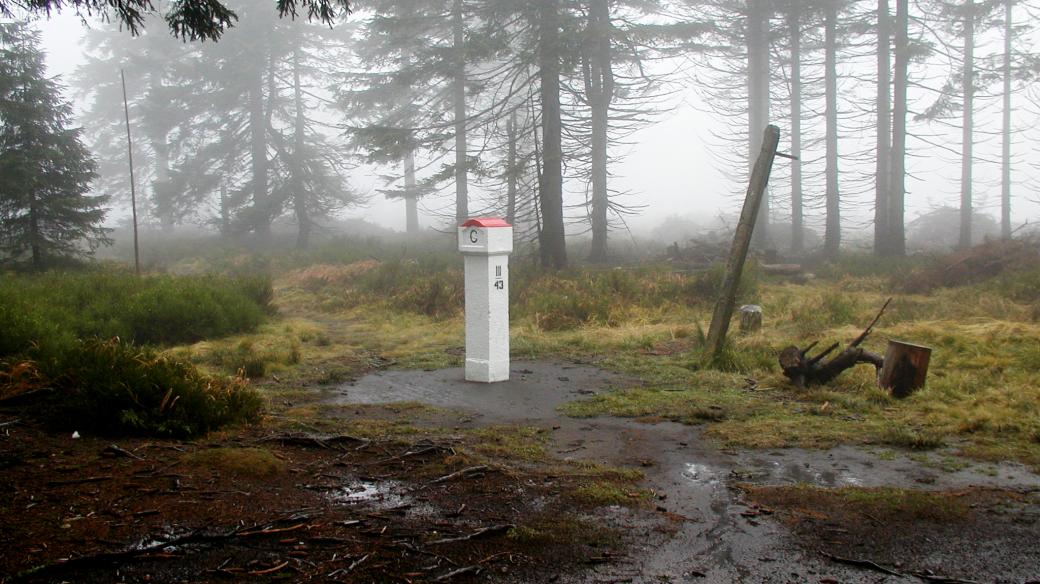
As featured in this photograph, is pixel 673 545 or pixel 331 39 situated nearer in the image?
pixel 673 545

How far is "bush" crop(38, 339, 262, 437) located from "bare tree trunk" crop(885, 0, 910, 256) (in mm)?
19343

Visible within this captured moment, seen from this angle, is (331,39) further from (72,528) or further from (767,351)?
(72,528)

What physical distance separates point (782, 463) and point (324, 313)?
11.9 metres

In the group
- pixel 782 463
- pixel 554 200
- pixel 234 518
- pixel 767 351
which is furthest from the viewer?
pixel 554 200

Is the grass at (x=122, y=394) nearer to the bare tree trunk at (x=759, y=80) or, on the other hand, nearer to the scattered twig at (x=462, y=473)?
the scattered twig at (x=462, y=473)

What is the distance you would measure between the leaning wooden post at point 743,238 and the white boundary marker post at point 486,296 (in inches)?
109

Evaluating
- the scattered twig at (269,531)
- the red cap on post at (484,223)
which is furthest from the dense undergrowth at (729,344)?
the scattered twig at (269,531)

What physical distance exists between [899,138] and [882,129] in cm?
123

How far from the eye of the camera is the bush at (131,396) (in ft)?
17.1

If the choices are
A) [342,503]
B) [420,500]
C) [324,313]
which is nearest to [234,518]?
[342,503]

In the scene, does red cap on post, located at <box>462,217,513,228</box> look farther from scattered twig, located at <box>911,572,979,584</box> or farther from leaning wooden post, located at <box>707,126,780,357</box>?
scattered twig, located at <box>911,572,979,584</box>

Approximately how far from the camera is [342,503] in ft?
14.4

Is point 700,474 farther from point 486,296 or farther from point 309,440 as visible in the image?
point 486,296

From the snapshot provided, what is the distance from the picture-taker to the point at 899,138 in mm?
20578
